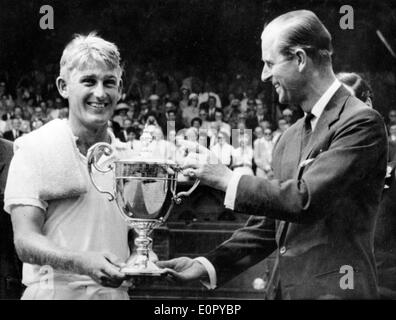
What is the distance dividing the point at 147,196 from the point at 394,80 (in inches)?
152

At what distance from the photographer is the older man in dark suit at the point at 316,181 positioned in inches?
83.7

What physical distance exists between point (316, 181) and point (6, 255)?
2500mm

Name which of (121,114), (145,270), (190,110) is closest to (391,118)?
(190,110)

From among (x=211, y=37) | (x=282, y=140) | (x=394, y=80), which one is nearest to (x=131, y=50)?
(x=211, y=37)

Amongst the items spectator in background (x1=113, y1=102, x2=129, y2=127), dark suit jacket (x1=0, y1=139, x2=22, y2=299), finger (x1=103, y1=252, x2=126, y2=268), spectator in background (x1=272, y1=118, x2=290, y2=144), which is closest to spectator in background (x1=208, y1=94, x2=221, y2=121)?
spectator in background (x1=272, y1=118, x2=290, y2=144)

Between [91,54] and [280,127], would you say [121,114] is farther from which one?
[91,54]

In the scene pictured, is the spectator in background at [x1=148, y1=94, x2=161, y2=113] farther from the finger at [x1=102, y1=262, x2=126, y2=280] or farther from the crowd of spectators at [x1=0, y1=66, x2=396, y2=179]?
the finger at [x1=102, y1=262, x2=126, y2=280]

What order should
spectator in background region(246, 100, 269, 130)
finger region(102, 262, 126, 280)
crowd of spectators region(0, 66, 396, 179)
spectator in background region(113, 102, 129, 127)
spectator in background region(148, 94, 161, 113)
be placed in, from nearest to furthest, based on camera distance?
finger region(102, 262, 126, 280)
crowd of spectators region(0, 66, 396, 179)
spectator in background region(246, 100, 269, 130)
spectator in background region(113, 102, 129, 127)
spectator in background region(148, 94, 161, 113)

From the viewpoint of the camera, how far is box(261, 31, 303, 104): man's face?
2.29 m

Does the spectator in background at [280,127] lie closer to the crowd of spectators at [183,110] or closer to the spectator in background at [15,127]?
the crowd of spectators at [183,110]

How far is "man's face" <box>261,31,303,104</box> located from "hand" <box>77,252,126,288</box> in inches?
28.1

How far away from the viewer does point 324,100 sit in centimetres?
227

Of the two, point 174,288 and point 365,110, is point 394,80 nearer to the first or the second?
point 174,288
